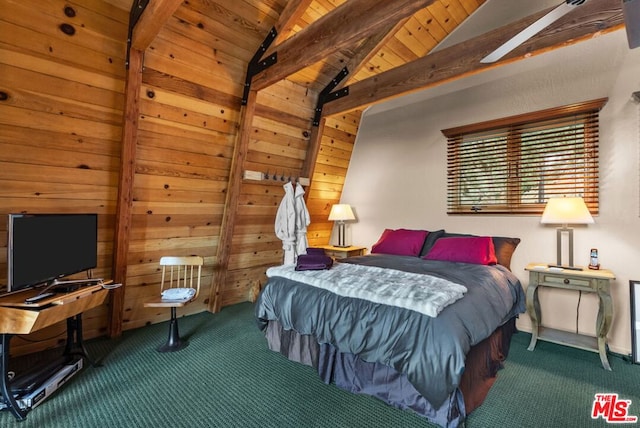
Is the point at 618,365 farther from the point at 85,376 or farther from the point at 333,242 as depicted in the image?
the point at 85,376

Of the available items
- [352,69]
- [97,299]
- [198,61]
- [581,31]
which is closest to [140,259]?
[97,299]

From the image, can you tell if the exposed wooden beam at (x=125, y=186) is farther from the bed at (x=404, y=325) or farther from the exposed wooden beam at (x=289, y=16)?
the bed at (x=404, y=325)

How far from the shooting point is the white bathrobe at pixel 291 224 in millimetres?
3674

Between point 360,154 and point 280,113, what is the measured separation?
1.52m

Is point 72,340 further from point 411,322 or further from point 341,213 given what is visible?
point 341,213

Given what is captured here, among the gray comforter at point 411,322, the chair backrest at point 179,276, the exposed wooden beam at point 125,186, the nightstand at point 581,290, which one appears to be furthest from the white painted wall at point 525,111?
the exposed wooden beam at point 125,186

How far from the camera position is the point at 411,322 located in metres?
1.78

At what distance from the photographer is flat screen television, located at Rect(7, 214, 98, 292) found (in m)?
1.93

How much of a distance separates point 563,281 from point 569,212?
57 cm

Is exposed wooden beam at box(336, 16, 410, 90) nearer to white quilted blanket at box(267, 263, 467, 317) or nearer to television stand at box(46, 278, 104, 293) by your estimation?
white quilted blanket at box(267, 263, 467, 317)

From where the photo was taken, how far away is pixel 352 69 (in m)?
3.68

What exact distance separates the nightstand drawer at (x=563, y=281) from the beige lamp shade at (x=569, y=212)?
46 cm

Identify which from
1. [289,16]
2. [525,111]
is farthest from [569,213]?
[289,16]

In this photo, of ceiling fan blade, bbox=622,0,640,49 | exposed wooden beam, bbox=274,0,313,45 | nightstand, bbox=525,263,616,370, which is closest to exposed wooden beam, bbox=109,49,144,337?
exposed wooden beam, bbox=274,0,313,45
